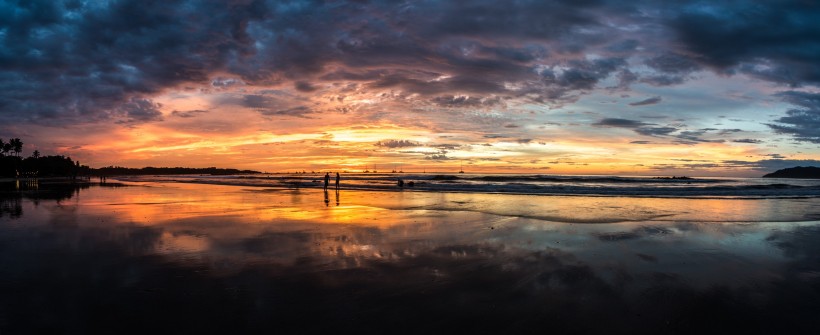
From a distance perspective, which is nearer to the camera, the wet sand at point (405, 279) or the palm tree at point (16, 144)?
the wet sand at point (405, 279)

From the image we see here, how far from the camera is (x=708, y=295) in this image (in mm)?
6543

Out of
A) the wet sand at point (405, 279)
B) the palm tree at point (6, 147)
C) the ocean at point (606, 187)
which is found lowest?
the wet sand at point (405, 279)

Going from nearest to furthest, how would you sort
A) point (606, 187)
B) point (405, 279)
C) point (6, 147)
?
point (405, 279)
point (606, 187)
point (6, 147)

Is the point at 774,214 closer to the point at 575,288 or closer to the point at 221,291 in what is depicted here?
the point at 575,288

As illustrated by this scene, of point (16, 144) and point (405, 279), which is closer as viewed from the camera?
point (405, 279)

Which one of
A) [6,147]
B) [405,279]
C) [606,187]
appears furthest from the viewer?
[6,147]

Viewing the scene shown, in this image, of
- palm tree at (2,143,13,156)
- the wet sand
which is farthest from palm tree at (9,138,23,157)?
the wet sand

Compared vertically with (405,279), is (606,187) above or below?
above

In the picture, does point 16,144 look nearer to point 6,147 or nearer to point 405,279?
point 6,147

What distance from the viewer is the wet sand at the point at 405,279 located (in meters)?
5.27

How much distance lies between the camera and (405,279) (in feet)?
23.6

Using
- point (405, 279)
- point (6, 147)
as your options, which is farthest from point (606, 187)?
point (6, 147)

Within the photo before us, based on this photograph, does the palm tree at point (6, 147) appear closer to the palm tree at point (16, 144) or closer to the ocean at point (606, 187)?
the palm tree at point (16, 144)

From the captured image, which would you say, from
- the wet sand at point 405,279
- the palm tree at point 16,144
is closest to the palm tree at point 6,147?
the palm tree at point 16,144
